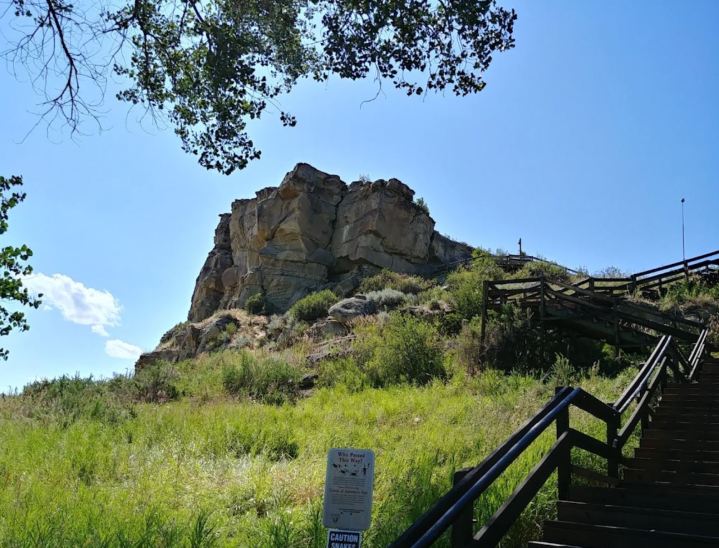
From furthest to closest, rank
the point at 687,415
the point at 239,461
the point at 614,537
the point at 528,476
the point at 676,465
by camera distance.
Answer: the point at 687,415, the point at 239,461, the point at 676,465, the point at 528,476, the point at 614,537

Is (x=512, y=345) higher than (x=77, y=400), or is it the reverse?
(x=512, y=345)

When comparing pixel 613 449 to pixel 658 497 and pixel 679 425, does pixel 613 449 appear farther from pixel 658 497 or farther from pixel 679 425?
pixel 679 425

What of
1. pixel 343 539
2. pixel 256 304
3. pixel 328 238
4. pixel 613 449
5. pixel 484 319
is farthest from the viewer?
pixel 328 238

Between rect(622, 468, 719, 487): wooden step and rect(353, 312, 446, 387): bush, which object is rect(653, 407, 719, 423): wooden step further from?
rect(353, 312, 446, 387): bush

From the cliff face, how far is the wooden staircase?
31098mm

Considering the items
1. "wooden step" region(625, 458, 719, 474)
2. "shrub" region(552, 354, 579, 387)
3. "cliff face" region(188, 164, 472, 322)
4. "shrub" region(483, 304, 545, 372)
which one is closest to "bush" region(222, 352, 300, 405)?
"shrub" region(483, 304, 545, 372)

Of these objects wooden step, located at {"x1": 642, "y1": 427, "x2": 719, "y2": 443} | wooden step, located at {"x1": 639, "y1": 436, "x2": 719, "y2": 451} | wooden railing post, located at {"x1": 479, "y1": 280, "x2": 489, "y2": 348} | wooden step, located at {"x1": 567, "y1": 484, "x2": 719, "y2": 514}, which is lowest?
wooden step, located at {"x1": 567, "y1": 484, "x2": 719, "y2": 514}

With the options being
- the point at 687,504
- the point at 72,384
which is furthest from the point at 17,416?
the point at 687,504

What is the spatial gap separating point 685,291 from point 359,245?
22974 mm

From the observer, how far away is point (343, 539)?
11.0ft

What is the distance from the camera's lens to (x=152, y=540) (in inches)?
193

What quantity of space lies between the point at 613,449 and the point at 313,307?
28.7m

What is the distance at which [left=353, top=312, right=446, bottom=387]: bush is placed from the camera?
1712 centimetres

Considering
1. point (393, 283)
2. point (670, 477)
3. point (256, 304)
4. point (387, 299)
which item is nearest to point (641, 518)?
point (670, 477)
